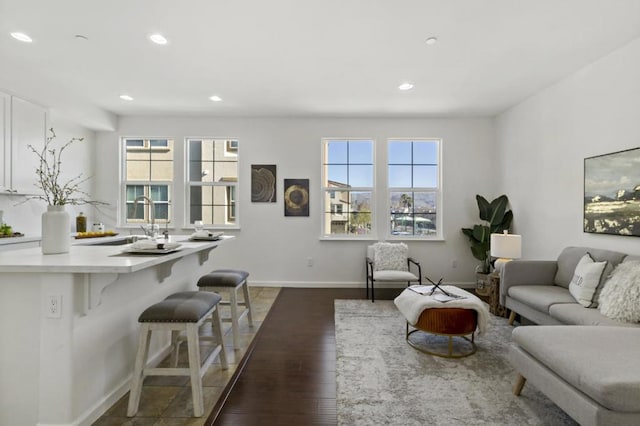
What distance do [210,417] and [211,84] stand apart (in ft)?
11.7

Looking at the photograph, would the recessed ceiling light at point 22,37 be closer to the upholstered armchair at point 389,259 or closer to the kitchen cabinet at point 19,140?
the kitchen cabinet at point 19,140

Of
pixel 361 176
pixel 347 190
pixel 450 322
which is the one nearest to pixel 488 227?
pixel 361 176

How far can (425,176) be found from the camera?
5.36 meters

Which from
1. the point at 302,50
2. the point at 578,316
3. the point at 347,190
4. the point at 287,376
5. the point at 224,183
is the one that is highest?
the point at 302,50

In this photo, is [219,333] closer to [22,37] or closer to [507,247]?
[22,37]

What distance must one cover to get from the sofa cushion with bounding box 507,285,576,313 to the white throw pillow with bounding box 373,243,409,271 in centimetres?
156

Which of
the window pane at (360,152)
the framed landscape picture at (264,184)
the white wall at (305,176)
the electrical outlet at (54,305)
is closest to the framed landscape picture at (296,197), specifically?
the white wall at (305,176)

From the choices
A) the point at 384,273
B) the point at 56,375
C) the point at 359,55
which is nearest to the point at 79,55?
the point at 359,55

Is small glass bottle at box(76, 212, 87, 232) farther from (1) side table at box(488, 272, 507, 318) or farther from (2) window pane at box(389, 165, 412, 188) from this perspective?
(1) side table at box(488, 272, 507, 318)

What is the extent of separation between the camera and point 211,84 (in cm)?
394

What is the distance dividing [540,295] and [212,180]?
188 inches

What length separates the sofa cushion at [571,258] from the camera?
2.89 metres

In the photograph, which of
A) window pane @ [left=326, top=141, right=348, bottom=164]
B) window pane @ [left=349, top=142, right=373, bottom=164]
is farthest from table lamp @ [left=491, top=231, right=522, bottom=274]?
window pane @ [left=326, top=141, right=348, bottom=164]

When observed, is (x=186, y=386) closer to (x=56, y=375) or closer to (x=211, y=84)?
(x=56, y=375)
